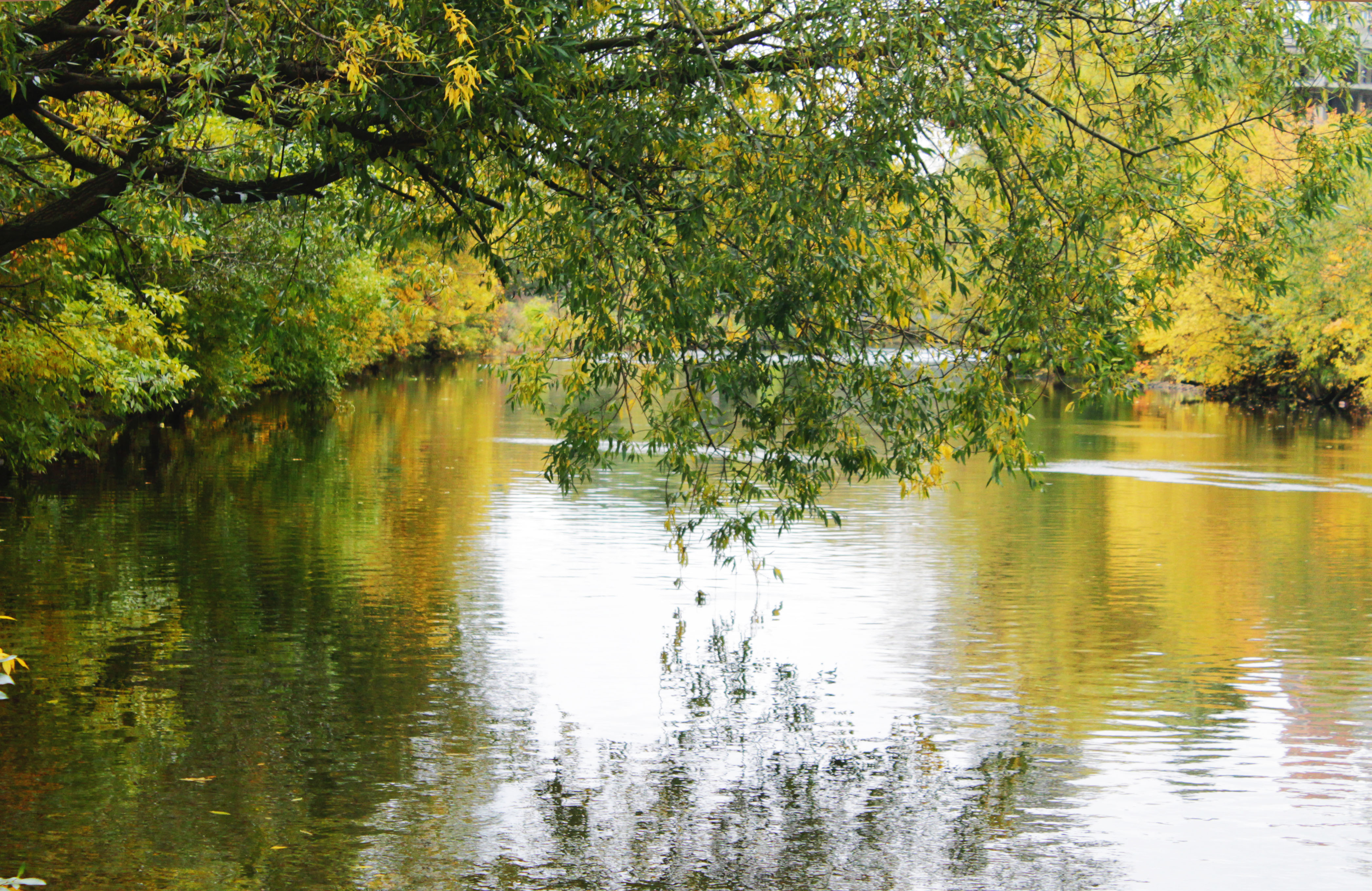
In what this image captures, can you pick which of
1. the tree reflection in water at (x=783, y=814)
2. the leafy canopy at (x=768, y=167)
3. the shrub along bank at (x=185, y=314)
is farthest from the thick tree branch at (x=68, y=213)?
the tree reflection in water at (x=783, y=814)

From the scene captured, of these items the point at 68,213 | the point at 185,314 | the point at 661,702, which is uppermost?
the point at 185,314

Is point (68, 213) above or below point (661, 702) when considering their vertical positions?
above

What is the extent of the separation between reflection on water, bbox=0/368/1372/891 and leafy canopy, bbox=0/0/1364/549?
2.08 m

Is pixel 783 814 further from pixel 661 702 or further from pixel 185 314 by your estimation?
pixel 185 314

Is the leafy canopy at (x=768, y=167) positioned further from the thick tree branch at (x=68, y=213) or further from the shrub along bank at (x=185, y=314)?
the shrub along bank at (x=185, y=314)

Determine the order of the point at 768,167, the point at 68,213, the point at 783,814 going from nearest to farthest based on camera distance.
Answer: the point at 783,814 < the point at 768,167 < the point at 68,213

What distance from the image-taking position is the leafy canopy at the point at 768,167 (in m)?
10.6

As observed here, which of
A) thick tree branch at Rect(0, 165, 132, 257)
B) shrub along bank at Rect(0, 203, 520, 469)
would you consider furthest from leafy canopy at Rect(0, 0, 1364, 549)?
shrub along bank at Rect(0, 203, 520, 469)

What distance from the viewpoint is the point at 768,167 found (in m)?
10.7

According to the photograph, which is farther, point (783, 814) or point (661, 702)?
point (661, 702)

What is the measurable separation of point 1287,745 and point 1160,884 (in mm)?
3368

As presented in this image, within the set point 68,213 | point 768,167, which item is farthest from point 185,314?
point 768,167

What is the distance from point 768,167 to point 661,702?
4.38 meters

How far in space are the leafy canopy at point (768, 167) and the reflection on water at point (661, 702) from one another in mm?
2082
